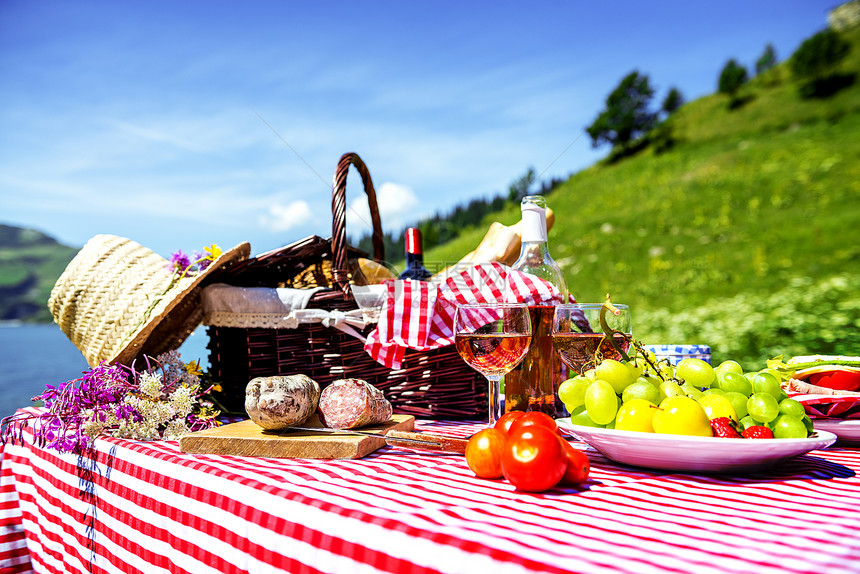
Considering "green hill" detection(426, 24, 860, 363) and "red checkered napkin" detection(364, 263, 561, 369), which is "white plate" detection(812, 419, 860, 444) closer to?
"red checkered napkin" detection(364, 263, 561, 369)

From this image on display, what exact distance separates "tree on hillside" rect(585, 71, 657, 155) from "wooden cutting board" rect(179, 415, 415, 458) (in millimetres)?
31726

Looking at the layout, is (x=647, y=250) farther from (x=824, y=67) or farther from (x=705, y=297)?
(x=824, y=67)

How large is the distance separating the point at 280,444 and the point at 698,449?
0.80 m

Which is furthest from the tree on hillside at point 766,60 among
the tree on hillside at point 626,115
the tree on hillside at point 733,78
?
the tree on hillside at point 626,115

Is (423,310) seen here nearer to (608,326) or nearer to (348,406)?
(348,406)

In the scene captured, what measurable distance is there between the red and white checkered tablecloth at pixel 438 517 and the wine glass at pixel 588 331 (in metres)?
0.22

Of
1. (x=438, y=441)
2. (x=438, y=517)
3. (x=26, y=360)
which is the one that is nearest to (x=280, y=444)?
(x=438, y=441)

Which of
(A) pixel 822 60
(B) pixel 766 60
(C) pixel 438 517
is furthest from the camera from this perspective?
(B) pixel 766 60

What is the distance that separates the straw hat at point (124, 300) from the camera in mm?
1632

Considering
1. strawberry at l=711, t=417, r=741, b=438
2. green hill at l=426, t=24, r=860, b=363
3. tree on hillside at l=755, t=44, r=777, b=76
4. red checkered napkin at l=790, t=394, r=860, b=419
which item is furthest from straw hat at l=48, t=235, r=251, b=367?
tree on hillside at l=755, t=44, r=777, b=76

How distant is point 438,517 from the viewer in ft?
2.56

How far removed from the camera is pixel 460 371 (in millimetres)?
1701

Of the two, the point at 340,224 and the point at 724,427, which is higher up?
the point at 340,224

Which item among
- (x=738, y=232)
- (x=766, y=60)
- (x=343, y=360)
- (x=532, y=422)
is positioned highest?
(x=766, y=60)
